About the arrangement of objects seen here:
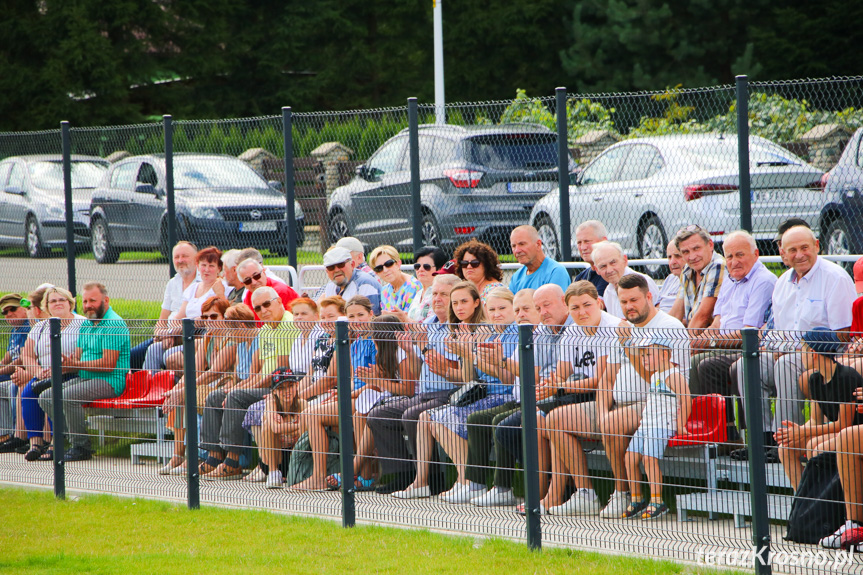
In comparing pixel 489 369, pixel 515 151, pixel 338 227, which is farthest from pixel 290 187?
pixel 489 369

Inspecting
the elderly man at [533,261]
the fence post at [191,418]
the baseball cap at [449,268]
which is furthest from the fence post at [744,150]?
the fence post at [191,418]

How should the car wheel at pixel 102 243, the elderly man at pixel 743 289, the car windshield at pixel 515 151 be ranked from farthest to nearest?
the car wheel at pixel 102 243 → the car windshield at pixel 515 151 → the elderly man at pixel 743 289

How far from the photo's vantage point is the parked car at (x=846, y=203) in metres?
8.21

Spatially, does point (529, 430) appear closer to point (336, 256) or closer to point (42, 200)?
point (336, 256)

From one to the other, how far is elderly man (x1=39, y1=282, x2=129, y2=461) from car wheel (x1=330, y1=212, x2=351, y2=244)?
133 inches

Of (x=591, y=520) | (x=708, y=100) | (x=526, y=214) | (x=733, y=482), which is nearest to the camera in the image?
(x=733, y=482)

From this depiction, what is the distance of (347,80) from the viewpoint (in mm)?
35875

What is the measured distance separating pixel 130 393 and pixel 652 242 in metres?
4.65

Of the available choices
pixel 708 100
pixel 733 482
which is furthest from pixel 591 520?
pixel 708 100

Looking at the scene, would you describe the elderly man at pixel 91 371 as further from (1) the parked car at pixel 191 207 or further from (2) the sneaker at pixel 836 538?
(2) the sneaker at pixel 836 538

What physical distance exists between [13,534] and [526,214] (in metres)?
5.13

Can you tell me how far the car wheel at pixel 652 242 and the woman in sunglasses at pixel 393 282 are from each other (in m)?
2.04

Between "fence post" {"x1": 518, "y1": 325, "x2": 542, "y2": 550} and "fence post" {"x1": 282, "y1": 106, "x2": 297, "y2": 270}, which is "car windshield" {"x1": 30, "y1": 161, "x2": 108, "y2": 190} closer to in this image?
"fence post" {"x1": 282, "y1": 106, "x2": 297, "y2": 270}

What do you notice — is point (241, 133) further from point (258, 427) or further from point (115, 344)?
point (258, 427)
